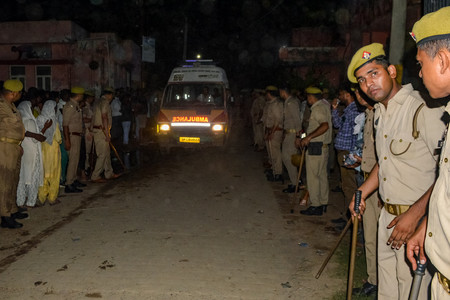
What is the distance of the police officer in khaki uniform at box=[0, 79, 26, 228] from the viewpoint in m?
5.86

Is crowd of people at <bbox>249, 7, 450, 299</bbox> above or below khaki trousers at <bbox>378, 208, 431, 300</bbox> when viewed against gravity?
above

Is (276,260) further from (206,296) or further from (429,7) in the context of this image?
(429,7)

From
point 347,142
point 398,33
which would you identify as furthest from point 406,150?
point 398,33

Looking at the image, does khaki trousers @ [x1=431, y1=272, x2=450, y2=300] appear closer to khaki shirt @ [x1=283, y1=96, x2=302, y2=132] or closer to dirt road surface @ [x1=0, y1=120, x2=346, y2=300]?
dirt road surface @ [x1=0, y1=120, x2=346, y2=300]

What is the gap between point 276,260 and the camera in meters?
4.95

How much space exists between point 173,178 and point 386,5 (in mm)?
7798

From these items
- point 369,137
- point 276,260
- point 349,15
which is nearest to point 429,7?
point 369,137

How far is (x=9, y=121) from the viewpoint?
19.2ft

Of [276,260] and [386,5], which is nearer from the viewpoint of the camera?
[276,260]

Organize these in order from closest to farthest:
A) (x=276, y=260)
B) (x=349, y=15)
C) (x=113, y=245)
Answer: (x=276, y=260)
(x=113, y=245)
(x=349, y=15)

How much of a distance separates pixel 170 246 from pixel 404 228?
330 cm

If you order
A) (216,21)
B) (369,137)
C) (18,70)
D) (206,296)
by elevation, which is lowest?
(206,296)

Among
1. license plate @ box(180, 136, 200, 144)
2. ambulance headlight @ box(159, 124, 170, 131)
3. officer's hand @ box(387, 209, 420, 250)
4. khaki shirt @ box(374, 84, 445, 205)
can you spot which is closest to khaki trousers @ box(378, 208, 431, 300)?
khaki shirt @ box(374, 84, 445, 205)

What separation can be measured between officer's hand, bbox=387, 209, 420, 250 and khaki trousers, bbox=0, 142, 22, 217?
16.8 ft
